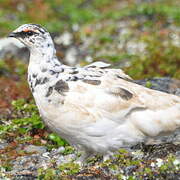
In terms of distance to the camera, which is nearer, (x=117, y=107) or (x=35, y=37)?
(x=117, y=107)

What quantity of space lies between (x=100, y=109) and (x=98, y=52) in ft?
30.5

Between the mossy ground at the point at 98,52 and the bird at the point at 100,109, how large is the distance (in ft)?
0.98

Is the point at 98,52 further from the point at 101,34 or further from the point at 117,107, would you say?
the point at 117,107

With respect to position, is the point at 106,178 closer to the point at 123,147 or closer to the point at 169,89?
the point at 123,147

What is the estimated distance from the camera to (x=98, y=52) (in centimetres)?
1611

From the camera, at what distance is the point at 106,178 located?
21.8ft

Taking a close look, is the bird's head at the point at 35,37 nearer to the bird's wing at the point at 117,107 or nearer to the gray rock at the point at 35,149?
the bird's wing at the point at 117,107

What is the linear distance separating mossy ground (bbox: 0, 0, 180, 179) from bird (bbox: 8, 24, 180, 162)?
11.8 inches

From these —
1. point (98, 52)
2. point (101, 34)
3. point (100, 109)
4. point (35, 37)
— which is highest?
point (35, 37)

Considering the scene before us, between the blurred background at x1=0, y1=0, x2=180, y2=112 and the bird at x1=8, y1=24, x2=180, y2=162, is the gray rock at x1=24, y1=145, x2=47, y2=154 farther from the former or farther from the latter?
the blurred background at x1=0, y1=0, x2=180, y2=112

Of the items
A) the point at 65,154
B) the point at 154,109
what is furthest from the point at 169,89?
the point at 154,109

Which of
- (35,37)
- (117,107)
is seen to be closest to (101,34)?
(35,37)

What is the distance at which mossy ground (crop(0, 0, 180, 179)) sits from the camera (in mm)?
6863

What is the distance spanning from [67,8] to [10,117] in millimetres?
10152
